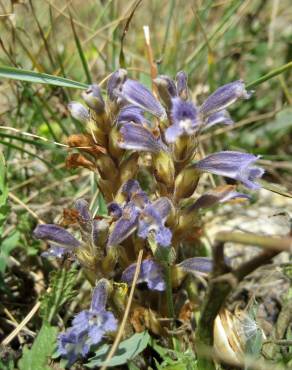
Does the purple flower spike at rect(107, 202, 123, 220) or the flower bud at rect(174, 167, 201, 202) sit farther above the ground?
the flower bud at rect(174, 167, 201, 202)

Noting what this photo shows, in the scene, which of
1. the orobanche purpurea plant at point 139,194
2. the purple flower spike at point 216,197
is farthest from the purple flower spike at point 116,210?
the purple flower spike at point 216,197

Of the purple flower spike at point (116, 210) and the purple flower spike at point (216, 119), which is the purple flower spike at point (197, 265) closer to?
the purple flower spike at point (116, 210)

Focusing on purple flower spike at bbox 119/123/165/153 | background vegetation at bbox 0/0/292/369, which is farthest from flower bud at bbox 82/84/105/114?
background vegetation at bbox 0/0/292/369

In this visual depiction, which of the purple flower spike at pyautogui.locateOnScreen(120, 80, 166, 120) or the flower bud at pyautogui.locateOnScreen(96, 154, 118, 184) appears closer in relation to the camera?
the purple flower spike at pyautogui.locateOnScreen(120, 80, 166, 120)

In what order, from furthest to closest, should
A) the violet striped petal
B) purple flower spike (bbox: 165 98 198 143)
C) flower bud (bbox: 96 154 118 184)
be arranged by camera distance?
flower bud (bbox: 96 154 118 184) → the violet striped petal → purple flower spike (bbox: 165 98 198 143)

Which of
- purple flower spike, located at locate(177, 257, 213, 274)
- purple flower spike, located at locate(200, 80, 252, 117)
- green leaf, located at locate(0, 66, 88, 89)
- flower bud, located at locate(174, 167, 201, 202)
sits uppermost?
green leaf, located at locate(0, 66, 88, 89)

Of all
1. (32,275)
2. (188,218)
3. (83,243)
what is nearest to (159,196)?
(188,218)

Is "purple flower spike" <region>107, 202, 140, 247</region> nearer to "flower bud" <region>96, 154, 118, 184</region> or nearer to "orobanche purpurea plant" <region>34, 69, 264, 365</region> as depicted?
"orobanche purpurea plant" <region>34, 69, 264, 365</region>

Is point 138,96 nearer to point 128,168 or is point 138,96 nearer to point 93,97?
point 93,97
